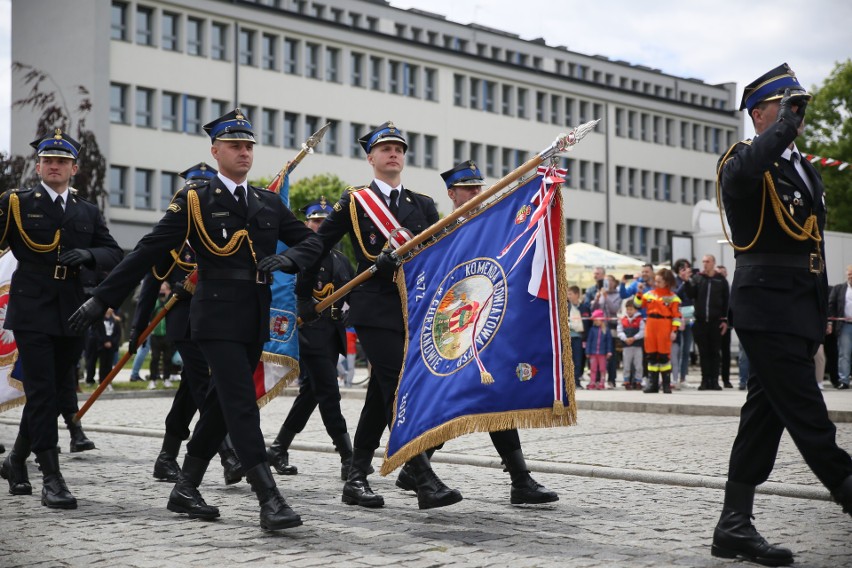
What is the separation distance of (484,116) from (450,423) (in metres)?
63.9

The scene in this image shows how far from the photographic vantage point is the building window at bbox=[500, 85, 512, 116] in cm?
7212

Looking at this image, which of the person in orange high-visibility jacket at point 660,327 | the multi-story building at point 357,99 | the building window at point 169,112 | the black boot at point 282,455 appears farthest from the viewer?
the building window at point 169,112

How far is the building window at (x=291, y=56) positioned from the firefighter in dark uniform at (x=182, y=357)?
52.2 m

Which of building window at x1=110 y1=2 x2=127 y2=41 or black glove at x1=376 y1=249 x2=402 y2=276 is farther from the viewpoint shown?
building window at x1=110 y1=2 x2=127 y2=41

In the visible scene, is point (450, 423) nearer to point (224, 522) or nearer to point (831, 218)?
point (224, 522)

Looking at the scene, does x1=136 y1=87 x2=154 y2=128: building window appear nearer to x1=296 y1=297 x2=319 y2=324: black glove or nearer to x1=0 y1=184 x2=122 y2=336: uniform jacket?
x1=0 y1=184 x2=122 y2=336: uniform jacket

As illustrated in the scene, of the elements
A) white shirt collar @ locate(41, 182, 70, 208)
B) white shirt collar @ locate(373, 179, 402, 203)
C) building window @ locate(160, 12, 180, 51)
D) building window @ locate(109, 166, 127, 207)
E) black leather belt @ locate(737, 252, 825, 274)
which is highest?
building window @ locate(160, 12, 180, 51)

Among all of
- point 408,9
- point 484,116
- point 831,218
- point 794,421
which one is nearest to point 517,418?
point 794,421

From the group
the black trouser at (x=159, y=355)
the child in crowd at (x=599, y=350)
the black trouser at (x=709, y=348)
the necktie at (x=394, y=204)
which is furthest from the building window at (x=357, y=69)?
the necktie at (x=394, y=204)

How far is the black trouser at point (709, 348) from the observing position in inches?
817

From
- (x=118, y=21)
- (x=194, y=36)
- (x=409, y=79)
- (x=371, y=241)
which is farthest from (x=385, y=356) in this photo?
(x=409, y=79)

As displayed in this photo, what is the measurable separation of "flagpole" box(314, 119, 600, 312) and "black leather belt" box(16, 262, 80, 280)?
6.60 feet

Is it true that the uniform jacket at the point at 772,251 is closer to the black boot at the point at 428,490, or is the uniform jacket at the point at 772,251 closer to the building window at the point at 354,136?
the black boot at the point at 428,490

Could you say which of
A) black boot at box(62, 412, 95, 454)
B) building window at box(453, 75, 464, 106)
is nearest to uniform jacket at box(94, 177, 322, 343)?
black boot at box(62, 412, 95, 454)
